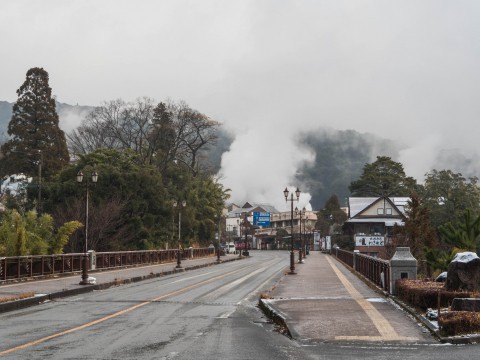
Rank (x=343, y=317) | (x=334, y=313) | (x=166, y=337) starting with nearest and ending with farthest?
1. (x=166, y=337)
2. (x=343, y=317)
3. (x=334, y=313)

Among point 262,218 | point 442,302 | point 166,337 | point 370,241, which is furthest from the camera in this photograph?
point 262,218

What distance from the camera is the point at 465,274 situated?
46.7 feet

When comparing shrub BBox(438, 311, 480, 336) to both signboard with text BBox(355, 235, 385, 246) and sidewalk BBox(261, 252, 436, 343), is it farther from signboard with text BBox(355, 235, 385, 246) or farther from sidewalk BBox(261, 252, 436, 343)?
signboard with text BBox(355, 235, 385, 246)

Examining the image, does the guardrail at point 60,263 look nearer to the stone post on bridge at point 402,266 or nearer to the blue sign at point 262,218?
the stone post on bridge at point 402,266

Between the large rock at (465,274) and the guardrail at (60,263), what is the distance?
19.4 meters

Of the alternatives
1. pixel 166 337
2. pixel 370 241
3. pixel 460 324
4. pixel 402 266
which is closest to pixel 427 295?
pixel 460 324

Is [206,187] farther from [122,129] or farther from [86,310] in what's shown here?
[86,310]

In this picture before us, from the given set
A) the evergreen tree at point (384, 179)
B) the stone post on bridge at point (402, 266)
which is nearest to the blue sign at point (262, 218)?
the evergreen tree at point (384, 179)

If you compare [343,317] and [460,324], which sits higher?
[460,324]

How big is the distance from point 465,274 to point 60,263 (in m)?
24.1

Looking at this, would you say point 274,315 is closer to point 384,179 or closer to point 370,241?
point 370,241

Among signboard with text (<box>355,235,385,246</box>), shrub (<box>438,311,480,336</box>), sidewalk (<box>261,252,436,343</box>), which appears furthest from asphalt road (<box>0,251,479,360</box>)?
signboard with text (<box>355,235,385,246</box>)

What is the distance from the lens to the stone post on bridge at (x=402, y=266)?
18.7m

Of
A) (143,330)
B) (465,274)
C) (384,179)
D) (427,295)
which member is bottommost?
(143,330)
